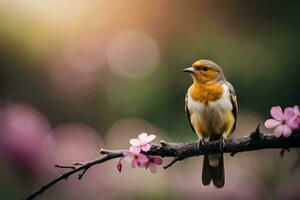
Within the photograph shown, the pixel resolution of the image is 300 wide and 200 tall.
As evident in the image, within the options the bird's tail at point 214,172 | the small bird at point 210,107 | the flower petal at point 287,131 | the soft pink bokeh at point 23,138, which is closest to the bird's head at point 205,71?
the small bird at point 210,107

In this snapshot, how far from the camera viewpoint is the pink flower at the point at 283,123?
2.56 metres

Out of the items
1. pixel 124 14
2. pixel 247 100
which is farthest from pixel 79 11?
pixel 247 100

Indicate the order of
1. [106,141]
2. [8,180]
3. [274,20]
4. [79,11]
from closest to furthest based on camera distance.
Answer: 1. [8,180]
2. [106,141]
3. [79,11]
4. [274,20]

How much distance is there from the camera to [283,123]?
2586mm

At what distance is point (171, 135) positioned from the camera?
750cm

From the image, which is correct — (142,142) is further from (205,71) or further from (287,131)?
(205,71)

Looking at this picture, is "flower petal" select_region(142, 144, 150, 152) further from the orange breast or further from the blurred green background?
the blurred green background

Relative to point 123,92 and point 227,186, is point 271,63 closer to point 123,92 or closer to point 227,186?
point 123,92

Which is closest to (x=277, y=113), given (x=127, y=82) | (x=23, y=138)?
(x=23, y=138)

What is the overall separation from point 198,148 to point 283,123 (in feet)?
0.99

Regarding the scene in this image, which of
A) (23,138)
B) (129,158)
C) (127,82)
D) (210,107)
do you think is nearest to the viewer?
(129,158)

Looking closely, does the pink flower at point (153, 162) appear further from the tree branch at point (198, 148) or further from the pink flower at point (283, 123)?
the pink flower at point (283, 123)

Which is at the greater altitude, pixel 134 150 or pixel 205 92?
pixel 205 92

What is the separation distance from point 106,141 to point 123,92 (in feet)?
5.35
